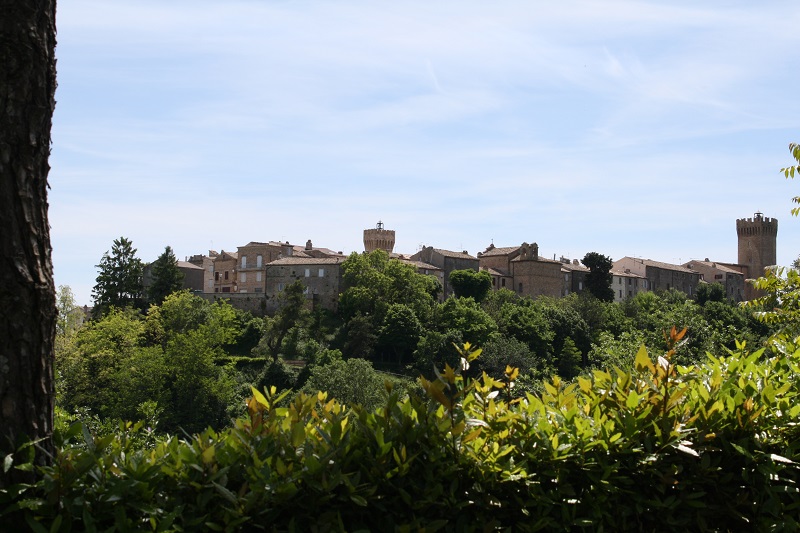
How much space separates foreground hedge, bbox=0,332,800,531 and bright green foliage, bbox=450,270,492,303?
80770mm

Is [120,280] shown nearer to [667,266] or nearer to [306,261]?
[306,261]

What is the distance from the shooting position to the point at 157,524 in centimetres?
406

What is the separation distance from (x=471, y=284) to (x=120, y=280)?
3198 cm

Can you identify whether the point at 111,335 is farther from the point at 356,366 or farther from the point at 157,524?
the point at 157,524

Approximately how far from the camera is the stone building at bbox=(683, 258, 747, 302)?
112 metres

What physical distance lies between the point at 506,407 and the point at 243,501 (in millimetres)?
1645

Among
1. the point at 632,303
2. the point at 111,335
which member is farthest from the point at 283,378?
the point at 632,303

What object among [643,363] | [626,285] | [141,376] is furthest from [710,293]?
[643,363]

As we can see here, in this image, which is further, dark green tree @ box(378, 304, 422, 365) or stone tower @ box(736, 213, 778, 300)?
stone tower @ box(736, 213, 778, 300)

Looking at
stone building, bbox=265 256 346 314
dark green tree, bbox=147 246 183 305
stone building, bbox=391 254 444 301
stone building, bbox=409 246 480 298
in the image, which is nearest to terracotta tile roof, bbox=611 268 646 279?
stone building, bbox=409 246 480 298

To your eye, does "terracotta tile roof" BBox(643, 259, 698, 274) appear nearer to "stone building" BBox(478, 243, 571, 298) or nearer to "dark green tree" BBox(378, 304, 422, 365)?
"stone building" BBox(478, 243, 571, 298)

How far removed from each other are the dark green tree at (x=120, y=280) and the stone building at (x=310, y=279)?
1283 cm

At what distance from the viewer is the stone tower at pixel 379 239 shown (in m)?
99.2

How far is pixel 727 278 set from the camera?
11262 centimetres
